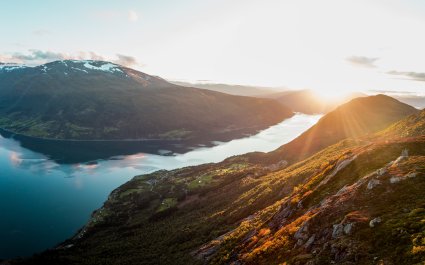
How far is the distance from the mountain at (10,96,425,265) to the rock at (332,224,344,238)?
10cm

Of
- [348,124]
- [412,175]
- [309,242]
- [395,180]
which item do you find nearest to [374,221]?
[309,242]

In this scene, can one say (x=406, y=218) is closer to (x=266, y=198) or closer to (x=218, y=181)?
(x=266, y=198)

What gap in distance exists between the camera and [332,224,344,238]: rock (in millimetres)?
28039

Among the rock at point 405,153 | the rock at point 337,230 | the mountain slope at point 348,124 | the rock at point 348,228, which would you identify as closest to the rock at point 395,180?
the rock at point 348,228

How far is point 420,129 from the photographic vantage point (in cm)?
6606

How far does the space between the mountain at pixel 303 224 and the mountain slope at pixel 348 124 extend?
39.9 meters

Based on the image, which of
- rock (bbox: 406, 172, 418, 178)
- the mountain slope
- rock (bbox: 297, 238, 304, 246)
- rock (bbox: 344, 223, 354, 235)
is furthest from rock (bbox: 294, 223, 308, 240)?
the mountain slope

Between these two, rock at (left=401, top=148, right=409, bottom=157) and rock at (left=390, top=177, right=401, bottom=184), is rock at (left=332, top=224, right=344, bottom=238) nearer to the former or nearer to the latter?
rock at (left=390, top=177, right=401, bottom=184)

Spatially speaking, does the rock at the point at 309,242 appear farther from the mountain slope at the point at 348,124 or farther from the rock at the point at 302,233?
the mountain slope at the point at 348,124

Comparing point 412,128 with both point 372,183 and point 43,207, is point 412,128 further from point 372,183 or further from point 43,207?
point 43,207

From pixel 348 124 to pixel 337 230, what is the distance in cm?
13516

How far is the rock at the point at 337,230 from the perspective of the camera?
92.0 feet

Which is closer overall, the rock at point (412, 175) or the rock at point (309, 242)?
the rock at point (309, 242)

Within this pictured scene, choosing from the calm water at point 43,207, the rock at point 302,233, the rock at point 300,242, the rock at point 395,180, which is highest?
the rock at point 395,180
